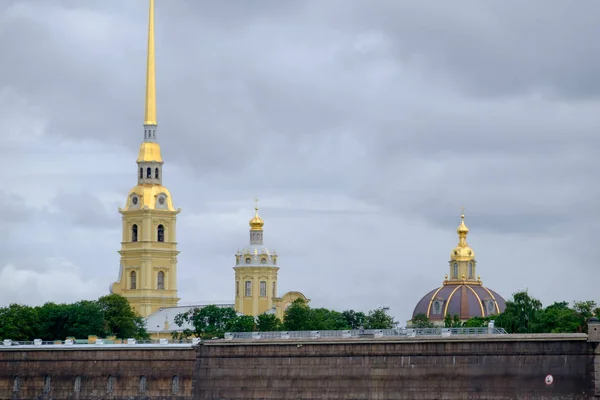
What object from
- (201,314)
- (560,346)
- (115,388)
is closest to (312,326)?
(201,314)

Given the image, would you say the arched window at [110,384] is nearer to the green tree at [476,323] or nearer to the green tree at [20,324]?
the green tree at [20,324]

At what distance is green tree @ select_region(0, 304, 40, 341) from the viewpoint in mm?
158613

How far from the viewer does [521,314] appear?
146375 mm

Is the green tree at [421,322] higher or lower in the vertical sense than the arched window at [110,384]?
higher

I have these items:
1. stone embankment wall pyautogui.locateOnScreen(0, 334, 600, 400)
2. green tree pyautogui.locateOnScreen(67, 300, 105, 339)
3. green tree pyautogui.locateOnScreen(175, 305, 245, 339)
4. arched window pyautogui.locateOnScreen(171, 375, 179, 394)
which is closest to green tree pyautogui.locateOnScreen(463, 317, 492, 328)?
green tree pyautogui.locateOnScreen(175, 305, 245, 339)

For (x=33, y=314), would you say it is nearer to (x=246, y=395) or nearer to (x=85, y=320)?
(x=85, y=320)

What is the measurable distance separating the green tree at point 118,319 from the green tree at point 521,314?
1426 inches

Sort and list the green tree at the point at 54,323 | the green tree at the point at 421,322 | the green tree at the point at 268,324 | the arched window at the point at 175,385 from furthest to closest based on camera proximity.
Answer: the green tree at the point at 421,322
the green tree at the point at 268,324
the green tree at the point at 54,323
the arched window at the point at 175,385

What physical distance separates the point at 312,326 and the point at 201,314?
1945 centimetres

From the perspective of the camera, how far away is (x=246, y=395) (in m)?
113

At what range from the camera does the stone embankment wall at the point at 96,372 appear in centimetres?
11881

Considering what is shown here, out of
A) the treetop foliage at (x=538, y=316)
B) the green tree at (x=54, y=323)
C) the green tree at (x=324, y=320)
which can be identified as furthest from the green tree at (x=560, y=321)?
the green tree at (x=54, y=323)

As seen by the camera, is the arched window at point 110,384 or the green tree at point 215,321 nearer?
the arched window at point 110,384

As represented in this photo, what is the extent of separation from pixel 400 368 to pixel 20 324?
198 ft
